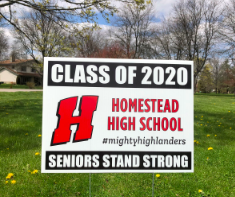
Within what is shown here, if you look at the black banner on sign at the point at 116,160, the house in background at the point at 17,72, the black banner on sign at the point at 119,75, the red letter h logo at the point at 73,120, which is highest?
the house in background at the point at 17,72

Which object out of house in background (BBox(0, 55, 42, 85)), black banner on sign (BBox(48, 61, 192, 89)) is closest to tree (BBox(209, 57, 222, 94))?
house in background (BBox(0, 55, 42, 85))

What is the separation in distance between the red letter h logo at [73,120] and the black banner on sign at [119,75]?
192 millimetres

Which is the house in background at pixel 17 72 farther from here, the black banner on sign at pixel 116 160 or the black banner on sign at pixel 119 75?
the black banner on sign at pixel 116 160

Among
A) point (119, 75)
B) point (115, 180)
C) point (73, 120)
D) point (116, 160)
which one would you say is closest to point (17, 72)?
point (115, 180)

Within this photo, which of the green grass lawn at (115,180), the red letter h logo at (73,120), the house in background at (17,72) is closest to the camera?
the red letter h logo at (73,120)

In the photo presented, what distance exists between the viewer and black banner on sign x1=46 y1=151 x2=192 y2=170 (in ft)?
7.43

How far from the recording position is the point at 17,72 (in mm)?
54500

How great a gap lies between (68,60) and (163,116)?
126 cm

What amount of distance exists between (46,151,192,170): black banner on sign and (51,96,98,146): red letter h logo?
167 millimetres

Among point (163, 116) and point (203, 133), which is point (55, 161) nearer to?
point (163, 116)

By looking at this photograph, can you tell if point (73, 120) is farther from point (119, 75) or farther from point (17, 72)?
point (17, 72)

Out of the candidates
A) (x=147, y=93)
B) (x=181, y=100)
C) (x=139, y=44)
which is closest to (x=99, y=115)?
(x=147, y=93)

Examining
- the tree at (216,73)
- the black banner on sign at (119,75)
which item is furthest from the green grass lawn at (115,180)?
the tree at (216,73)

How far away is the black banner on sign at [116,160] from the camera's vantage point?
2266 millimetres
